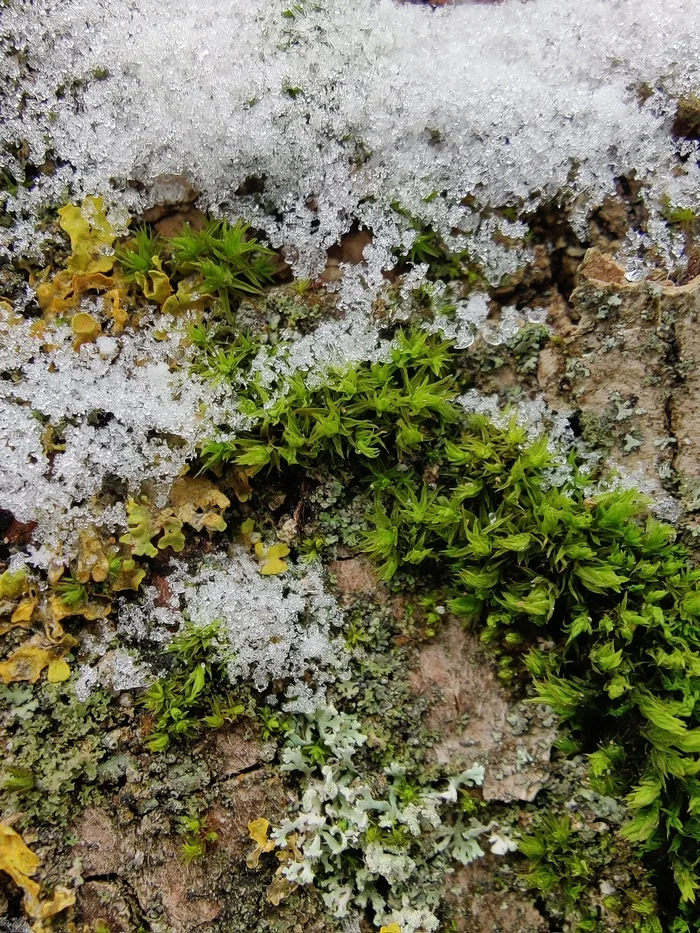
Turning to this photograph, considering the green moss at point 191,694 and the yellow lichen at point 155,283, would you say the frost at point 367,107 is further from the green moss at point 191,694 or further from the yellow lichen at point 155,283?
the green moss at point 191,694

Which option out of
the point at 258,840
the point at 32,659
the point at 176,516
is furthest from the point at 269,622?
the point at 32,659

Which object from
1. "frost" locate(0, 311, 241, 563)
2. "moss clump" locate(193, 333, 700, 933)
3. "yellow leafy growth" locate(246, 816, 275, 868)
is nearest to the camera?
"moss clump" locate(193, 333, 700, 933)

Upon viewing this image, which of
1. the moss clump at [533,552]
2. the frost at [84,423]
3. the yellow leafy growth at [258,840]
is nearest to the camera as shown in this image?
the moss clump at [533,552]

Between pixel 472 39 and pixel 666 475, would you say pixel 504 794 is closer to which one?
pixel 666 475

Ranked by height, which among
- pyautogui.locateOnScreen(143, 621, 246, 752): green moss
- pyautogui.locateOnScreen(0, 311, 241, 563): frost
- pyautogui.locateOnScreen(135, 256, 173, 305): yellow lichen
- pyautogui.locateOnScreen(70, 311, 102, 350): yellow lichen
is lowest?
pyautogui.locateOnScreen(143, 621, 246, 752): green moss

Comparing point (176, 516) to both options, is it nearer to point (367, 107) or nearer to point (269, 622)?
point (269, 622)

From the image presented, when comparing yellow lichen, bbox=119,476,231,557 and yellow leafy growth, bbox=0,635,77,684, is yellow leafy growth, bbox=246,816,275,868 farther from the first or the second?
yellow lichen, bbox=119,476,231,557

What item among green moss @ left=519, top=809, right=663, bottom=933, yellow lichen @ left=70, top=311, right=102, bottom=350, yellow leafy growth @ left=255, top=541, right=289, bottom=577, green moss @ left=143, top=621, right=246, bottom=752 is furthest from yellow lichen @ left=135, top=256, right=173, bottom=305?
green moss @ left=519, top=809, right=663, bottom=933

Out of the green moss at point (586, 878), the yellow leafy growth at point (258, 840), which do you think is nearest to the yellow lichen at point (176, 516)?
the yellow leafy growth at point (258, 840)

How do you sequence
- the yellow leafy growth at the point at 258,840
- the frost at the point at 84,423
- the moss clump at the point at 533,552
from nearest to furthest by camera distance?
the moss clump at the point at 533,552
the yellow leafy growth at the point at 258,840
the frost at the point at 84,423

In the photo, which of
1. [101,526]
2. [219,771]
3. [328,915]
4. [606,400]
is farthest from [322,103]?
[328,915]

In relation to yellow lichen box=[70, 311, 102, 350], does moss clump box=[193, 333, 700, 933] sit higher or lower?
lower

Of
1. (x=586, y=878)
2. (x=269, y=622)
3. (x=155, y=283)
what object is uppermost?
(x=155, y=283)
